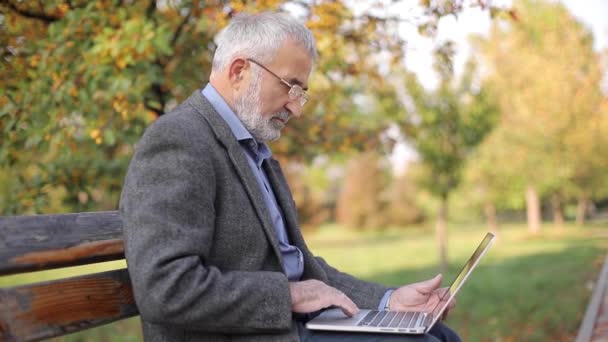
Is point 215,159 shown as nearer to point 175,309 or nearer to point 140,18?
point 175,309

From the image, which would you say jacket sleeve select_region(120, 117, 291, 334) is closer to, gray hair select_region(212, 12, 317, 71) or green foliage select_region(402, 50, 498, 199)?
gray hair select_region(212, 12, 317, 71)

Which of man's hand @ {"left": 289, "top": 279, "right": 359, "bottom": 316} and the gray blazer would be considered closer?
the gray blazer

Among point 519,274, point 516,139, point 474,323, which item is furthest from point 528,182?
point 474,323

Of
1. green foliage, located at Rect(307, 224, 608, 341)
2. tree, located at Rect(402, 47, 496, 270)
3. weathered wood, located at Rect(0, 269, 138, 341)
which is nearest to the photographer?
weathered wood, located at Rect(0, 269, 138, 341)

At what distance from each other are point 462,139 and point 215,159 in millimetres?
11293

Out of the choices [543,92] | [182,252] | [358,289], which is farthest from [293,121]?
[543,92]

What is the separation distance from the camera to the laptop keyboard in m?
2.01

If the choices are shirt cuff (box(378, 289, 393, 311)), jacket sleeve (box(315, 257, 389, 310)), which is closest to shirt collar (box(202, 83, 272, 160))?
jacket sleeve (box(315, 257, 389, 310))

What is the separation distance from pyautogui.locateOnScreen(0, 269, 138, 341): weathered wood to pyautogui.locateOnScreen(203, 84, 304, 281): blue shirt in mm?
511

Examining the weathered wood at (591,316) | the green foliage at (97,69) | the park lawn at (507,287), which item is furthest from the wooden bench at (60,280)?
the park lawn at (507,287)

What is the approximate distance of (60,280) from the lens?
6.08 ft

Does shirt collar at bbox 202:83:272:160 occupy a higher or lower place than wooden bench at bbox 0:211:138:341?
higher

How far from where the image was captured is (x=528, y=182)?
24.1 metres

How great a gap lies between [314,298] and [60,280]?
736 mm
